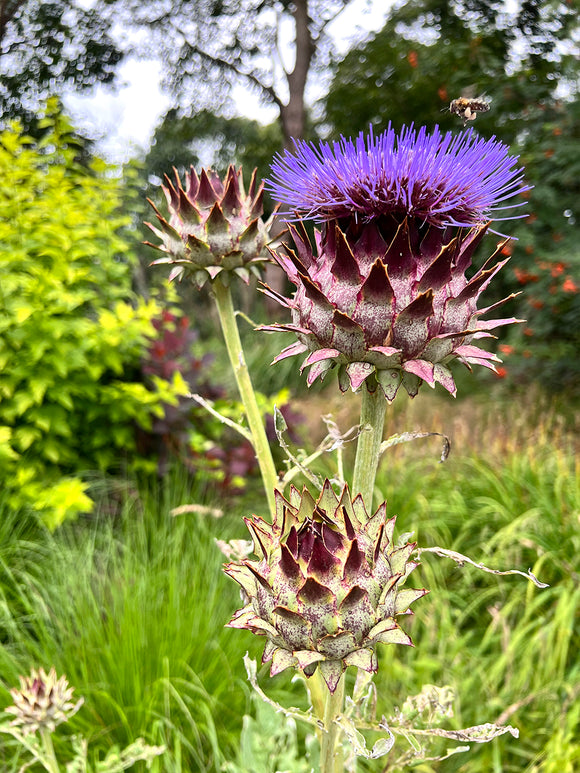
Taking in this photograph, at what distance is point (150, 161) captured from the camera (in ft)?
25.9

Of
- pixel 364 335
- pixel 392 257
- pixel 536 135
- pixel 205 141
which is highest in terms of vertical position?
pixel 205 141

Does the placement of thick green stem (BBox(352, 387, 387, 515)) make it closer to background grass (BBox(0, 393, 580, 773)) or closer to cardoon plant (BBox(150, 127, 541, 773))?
cardoon plant (BBox(150, 127, 541, 773))

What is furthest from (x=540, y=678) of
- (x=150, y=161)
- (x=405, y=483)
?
(x=150, y=161)

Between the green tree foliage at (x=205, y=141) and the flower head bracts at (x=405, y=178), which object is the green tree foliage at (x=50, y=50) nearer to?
the green tree foliage at (x=205, y=141)

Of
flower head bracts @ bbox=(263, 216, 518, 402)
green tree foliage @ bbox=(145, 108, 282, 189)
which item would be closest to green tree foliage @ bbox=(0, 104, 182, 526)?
flower head bracts @ bbox=(263, 216, 518, 402)

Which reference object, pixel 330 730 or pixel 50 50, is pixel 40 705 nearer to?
pixel 330 730

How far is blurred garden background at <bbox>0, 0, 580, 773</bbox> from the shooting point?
176 centimetres

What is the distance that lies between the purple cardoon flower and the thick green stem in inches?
1.4

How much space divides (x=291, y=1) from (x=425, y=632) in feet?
24.0

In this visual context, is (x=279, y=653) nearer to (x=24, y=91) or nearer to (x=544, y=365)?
(x=544, y=365)

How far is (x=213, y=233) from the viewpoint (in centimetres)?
113

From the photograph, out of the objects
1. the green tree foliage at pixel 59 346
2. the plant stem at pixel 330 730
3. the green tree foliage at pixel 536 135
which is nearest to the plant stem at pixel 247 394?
the plant stem at pixel 330 730

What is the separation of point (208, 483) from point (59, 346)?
0.89 m

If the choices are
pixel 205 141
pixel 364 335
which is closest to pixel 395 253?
pixel 364 335
